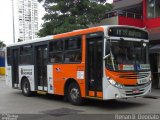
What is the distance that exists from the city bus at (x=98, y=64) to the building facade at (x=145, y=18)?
21.5 ft

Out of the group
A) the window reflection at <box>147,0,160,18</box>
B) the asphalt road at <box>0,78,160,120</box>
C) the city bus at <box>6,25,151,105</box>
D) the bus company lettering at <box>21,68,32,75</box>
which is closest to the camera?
the asphalt road at <box>0,78,160,120</box>

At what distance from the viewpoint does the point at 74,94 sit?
13.9m

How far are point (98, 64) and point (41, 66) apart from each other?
467 cm

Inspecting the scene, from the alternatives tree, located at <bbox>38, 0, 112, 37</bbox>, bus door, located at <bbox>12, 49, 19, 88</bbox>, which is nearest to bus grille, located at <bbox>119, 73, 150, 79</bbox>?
bus door, located at <bbox>12, 49, 19, 88</bbox>

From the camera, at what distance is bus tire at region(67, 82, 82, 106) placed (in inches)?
535

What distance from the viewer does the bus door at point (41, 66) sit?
16188 mm

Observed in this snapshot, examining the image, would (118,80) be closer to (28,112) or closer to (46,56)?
(28,112)

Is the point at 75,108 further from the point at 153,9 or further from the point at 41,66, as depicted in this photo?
the point at 153,9

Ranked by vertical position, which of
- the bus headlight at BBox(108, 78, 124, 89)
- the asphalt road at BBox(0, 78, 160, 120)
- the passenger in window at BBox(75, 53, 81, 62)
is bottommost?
the asphalt road at BBox(0, 78, 160, 120)

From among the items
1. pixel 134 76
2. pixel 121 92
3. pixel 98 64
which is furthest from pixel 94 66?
pixel 134 76

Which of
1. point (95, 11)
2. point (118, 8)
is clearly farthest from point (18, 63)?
point (118, 8)

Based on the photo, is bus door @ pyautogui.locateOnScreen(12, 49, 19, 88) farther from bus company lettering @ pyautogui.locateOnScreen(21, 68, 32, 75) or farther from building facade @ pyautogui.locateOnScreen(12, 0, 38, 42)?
building facade @ pyautogui.locateOnScreen(12, 0, 38, 42)

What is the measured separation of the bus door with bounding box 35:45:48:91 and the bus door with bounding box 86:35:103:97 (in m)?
3.59

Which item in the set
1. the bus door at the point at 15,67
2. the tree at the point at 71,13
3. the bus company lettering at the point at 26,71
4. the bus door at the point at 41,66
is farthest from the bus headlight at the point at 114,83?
the tree at the point at 71,13
